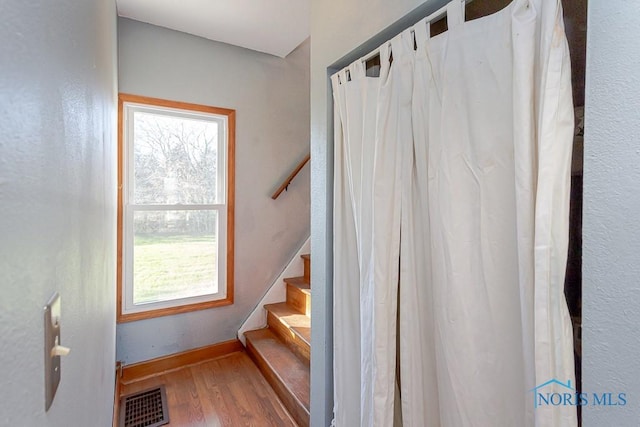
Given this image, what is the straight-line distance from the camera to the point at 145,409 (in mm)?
1855

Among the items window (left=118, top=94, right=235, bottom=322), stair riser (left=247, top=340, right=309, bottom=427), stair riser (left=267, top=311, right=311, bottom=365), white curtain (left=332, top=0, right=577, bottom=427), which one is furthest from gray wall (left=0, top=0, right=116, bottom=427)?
window (left=118, top=94, right=235, bottom=322)

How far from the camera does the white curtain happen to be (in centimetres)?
67

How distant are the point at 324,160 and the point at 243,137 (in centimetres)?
132

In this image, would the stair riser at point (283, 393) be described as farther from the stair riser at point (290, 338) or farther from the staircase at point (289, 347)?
the stair riser at point (290, 338)

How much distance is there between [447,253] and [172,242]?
2.12m

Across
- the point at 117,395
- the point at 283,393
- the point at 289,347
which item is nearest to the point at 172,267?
the point at 117,395

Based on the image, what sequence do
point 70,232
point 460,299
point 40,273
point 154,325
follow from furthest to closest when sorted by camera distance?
point 154,325 → point 460,299 → point 70,232 → point 40,273

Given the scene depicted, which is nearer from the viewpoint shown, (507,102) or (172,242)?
(507,102)

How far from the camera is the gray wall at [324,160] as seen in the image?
4.30 ft

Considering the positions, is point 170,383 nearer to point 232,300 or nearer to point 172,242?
point 232,300

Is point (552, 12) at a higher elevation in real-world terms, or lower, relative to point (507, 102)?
higher

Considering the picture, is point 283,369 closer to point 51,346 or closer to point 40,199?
point 51,346

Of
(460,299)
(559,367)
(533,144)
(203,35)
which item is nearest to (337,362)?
(460,299)

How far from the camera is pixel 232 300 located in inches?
99.9
